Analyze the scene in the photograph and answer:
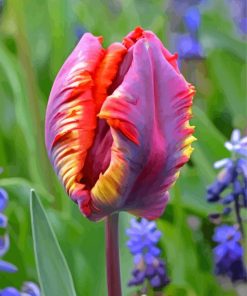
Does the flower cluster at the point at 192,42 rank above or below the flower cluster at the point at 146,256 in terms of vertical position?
above

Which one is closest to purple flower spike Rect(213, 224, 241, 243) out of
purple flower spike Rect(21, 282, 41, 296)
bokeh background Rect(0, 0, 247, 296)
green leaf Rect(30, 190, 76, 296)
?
bokeh background Rect(0, 0, 247, 296)

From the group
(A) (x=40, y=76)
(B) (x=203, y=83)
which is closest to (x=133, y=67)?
(A) (x=40, y=76)

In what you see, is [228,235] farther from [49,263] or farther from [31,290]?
[49,263]

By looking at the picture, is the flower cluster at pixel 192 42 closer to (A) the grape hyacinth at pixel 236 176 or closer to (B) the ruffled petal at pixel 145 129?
(A) the grape hyacinth at pixel 236 176

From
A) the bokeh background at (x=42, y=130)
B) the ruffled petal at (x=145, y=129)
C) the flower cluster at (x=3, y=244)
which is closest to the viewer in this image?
the ruffled petal at (x=145, y=129)

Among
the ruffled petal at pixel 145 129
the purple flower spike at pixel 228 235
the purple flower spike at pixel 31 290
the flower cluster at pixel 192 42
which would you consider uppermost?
the flower cluster at pixel 192 42

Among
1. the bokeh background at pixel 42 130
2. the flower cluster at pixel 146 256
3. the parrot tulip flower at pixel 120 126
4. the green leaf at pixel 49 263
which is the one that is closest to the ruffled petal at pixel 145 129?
the parrot tulip flower at pixel 120 126

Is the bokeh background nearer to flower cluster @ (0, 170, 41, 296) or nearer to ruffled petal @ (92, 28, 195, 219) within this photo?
flower cluster @ (0, 170, 41, 296)
